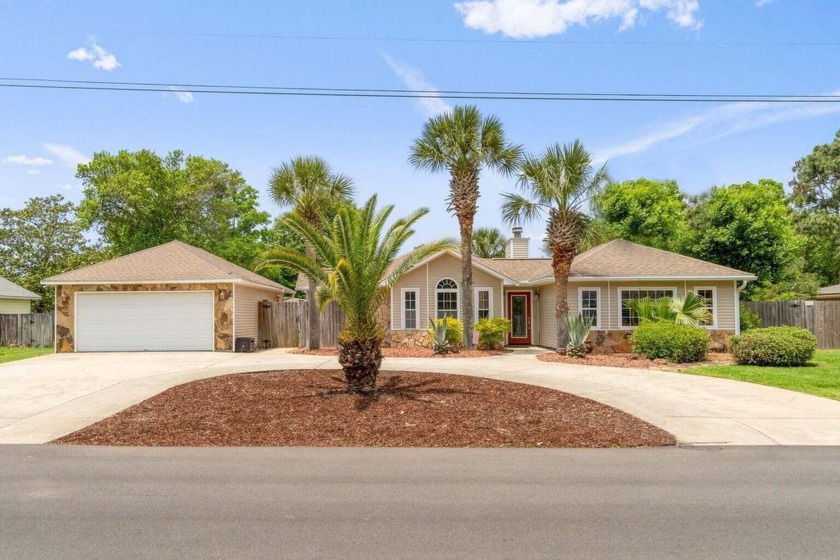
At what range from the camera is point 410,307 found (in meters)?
22.6

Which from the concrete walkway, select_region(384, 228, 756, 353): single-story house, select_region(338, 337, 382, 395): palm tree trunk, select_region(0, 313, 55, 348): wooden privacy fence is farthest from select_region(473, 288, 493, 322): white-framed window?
select_region(0, 313, 55, 348): wooden privacy fence

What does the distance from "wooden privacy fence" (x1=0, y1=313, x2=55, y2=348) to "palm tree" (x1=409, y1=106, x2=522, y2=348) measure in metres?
16.2

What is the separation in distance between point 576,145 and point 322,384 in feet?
37.1

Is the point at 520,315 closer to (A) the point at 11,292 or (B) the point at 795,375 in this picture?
(B) the point at 795,375

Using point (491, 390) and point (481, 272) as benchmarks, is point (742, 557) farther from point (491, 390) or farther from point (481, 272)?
point (481, 272)

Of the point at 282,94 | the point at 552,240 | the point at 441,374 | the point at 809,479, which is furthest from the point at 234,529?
the point at 552,240

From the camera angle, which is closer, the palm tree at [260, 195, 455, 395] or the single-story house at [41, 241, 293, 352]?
the palm tree at [260, 195, 455, 395]

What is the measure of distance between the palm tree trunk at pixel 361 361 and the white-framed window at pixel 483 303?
12100mm

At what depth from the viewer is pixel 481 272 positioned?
22859 millimetres

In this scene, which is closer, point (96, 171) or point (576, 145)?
point (576, 145)

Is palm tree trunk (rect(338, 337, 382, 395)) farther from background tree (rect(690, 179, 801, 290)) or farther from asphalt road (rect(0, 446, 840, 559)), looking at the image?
background tree (rect(690, 179, 801, 290))

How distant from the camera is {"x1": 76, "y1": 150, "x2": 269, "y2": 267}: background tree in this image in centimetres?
3231

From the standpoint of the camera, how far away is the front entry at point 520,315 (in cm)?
2423

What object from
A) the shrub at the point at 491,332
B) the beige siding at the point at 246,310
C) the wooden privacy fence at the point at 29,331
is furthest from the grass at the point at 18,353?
the shrub at the point at 491,332
